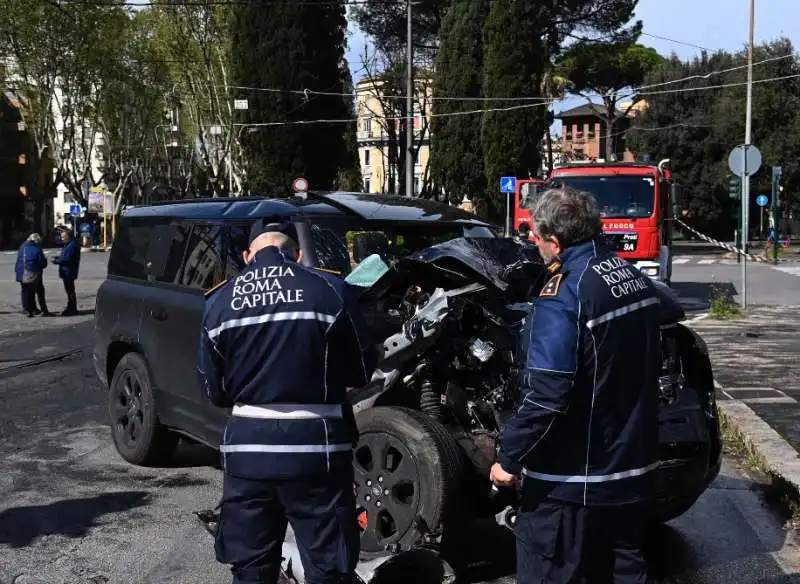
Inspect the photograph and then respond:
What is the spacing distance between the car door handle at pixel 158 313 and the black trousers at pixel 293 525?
3181 millimetres

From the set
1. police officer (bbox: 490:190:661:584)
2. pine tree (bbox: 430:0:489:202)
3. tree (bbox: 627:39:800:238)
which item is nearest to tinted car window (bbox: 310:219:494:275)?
police officer (bbox: 490:190:661:584)

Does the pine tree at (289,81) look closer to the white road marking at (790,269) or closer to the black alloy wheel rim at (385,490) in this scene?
the white road marking at (790,269)

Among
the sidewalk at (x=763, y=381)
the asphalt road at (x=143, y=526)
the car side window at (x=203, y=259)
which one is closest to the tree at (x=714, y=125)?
the sidewalk at (x=763, y=381)

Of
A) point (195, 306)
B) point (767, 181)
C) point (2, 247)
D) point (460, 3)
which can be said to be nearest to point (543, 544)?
point (195, 306)

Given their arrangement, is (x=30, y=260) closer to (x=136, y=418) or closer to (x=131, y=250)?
(x=131, y=250)

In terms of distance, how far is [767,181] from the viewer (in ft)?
177

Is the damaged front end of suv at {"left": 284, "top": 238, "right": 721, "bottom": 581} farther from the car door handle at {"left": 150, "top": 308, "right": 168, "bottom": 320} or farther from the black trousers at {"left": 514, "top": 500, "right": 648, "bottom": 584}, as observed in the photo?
the car door handle at {"left": 150, "top": 308, "right": 168, "bottom": 320}

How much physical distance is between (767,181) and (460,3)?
21606mm

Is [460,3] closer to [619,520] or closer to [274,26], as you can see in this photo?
[274,26]

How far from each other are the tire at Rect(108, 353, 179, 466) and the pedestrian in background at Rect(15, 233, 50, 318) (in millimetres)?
12008

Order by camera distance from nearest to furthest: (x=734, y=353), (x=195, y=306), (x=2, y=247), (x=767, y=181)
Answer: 1. (x=195, y=306)
2. (x=734, y=353)
3. (x=767, y=181)
4. (x=2, y=247)

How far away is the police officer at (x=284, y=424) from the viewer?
126 inches

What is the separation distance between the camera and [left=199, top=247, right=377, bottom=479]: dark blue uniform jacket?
3.20 m

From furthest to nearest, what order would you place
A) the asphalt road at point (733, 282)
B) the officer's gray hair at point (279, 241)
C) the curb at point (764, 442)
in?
the asphalt road at point (733, 282) → the curb at point (764, 442) → the officer's gray hair at point (279, 241)
